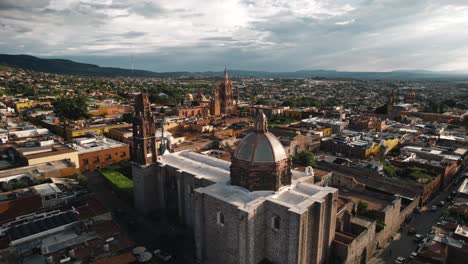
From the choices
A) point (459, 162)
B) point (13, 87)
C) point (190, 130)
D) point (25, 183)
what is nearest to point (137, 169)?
point (25, 183)

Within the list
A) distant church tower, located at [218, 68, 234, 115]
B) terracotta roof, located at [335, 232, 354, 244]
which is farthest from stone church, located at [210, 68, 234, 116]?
terracotta roof, located at [335, 232, 354, 244]

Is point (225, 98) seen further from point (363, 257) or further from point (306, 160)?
point (363, 257)

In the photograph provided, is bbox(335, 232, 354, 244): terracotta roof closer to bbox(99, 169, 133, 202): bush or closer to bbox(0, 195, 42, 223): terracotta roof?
bbox(99, 169, 133, 202): bush

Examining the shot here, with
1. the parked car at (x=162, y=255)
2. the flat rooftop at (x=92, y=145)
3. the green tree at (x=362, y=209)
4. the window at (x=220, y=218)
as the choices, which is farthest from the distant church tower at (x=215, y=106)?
the window at (x=220, y=218)

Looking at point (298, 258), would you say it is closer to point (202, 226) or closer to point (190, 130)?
point (202, 226)

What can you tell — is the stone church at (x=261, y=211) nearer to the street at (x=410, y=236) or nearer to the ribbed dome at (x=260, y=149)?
the ribbed dome at (x=260, y=149)

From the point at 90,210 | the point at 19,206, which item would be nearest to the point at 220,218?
the point at 90,210
